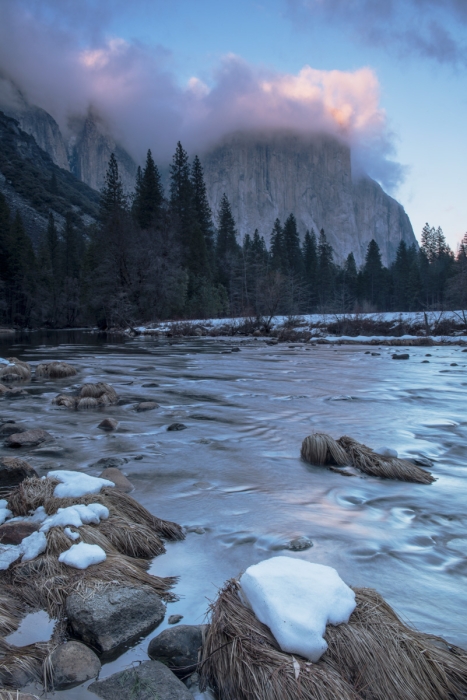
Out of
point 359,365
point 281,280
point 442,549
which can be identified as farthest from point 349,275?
point 442,549

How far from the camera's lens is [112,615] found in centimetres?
223

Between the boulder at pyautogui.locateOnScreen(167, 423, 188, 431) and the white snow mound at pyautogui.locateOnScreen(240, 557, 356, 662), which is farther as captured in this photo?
the boulder at pyautogui.locateOnScreen(167, 423, 188, 431)

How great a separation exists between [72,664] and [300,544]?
68.6 inches

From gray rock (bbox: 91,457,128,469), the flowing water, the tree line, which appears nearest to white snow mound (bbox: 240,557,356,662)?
the flowing water

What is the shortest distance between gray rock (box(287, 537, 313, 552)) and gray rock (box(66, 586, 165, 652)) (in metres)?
1.11

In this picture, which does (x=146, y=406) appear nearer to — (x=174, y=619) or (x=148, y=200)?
(x=174, y=619)

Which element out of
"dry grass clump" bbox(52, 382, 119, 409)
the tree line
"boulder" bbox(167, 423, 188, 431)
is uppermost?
the tree line

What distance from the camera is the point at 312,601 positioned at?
198 centimetres

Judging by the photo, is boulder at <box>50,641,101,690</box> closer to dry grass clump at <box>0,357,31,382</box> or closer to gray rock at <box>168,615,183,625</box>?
gray rock at <box>168,615,183,625</box>

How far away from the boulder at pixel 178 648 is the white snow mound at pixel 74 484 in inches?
66.1

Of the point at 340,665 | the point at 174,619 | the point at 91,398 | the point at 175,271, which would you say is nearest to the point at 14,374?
the point at 91,398

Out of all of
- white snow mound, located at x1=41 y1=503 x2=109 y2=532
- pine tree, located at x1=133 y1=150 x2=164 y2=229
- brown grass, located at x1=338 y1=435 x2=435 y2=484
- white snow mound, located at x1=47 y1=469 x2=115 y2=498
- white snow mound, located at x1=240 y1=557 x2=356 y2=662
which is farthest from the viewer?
pine tree, located at x1=133 y1=150 x2=164 y2=229

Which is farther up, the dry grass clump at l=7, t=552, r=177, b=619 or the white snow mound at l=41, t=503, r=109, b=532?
the white snow mound at l=41, t=503, r=109, b=532

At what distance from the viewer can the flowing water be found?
2.89 m
